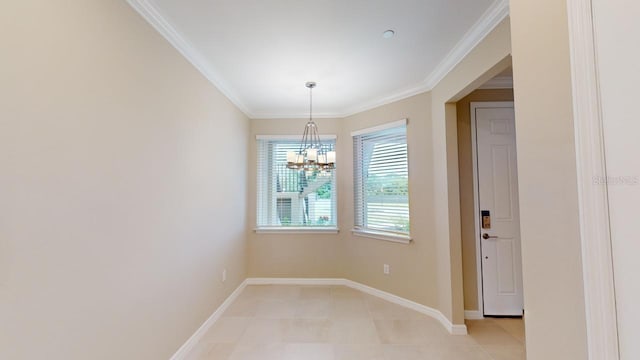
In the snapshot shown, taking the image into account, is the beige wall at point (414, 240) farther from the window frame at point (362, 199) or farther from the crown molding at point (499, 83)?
the crown molding at point (499, 83)

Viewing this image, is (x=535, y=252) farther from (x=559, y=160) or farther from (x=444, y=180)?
(x=444, y=180)

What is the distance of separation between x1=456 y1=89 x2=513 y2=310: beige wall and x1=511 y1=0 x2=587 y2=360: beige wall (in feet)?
7.22

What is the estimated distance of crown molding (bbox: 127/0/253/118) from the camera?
1.79 metres

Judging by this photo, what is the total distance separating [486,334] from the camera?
8.76 ft

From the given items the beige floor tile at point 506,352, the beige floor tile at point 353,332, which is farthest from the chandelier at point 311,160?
the beige floor tile at point 506,352

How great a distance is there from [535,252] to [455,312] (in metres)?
2.20

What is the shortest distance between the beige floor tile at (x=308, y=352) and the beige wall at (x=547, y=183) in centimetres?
178

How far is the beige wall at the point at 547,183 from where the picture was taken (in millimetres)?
749

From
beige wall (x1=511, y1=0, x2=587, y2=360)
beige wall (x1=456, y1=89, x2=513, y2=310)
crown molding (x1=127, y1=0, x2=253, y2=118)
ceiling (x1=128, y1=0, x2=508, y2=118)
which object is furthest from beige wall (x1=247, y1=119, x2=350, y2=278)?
beige wall (x1=511, y1=0, x2=587, y2=360)

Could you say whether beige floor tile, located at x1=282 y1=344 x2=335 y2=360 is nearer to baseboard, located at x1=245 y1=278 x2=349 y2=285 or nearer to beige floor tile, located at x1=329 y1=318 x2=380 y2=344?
beige floor tile, located at x1=329 y1=318 x2=380 y2=344

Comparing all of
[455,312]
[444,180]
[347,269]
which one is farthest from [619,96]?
[347,269]

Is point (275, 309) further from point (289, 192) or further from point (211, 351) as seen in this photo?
point (289, 192)

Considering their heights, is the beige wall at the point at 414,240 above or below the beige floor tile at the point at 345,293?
above

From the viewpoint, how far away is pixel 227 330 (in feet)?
8.97
